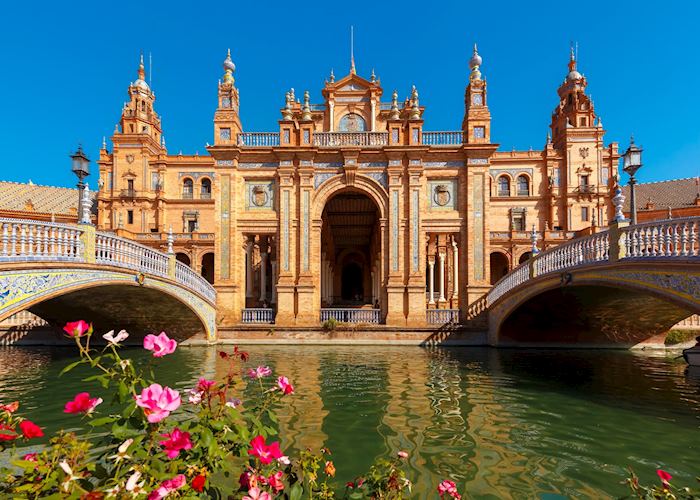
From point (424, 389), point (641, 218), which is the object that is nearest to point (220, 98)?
point (424, 389)

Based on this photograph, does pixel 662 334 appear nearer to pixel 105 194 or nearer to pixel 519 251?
pixel 519 251

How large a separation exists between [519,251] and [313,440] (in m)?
30.9

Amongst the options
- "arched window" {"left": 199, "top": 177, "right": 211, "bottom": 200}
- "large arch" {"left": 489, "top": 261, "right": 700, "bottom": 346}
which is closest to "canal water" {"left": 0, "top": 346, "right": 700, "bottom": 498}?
"large arch" {"left": 489, "top": 261, "right": 700, "bottom": 346}

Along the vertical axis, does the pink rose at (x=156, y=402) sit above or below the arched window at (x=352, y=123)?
below

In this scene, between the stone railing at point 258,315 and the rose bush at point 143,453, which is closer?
the rose bush at point 143,453

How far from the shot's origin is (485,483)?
182 inches

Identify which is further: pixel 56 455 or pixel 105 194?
pixel 105 194

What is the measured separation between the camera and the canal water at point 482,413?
496 centimetres

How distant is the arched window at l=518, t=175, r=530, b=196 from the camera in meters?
36.3

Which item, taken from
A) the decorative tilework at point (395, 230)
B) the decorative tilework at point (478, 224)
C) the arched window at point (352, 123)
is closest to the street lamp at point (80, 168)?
the decorative tilework at point (395, 230)

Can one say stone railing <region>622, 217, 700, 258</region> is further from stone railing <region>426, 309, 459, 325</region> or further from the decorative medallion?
the decorative medallion

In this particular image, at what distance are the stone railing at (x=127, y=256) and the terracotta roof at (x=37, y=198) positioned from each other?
3345 cm

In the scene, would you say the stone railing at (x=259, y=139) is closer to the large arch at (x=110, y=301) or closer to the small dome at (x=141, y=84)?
the large arch at (x=110, y=301)

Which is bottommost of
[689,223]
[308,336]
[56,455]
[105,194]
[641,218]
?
[308,336]
